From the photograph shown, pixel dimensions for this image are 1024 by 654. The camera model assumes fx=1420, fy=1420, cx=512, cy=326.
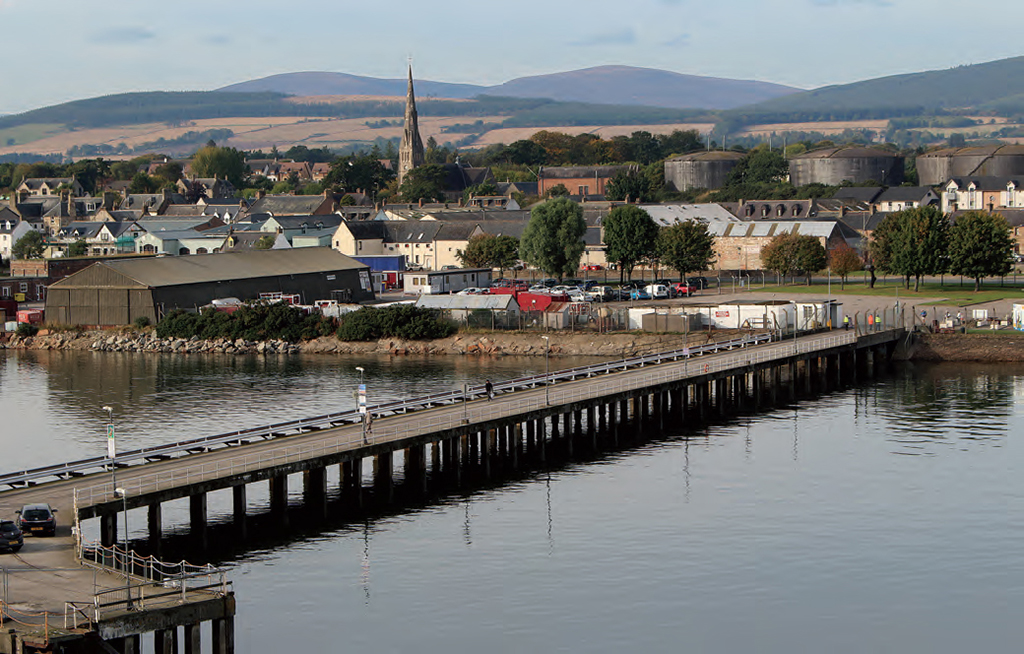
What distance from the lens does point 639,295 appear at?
344 feet

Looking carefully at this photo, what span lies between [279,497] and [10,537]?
1107 centimetres

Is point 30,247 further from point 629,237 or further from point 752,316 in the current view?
point 752,316

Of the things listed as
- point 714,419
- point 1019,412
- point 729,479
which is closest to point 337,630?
point 729,479

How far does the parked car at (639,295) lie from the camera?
10388cm

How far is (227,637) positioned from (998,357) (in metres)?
62.2

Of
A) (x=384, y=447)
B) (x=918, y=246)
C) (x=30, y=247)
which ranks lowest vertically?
(x=384, y=447)

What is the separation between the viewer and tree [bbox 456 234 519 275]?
122 meters

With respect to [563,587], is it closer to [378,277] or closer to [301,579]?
[301,579]

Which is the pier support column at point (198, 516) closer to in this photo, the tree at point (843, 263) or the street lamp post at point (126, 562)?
the street lamp post at point (126, 562)

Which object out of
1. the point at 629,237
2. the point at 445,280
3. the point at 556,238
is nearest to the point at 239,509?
the point at 445,280

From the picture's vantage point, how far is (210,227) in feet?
506

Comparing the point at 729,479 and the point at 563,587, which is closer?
the point at 563,587

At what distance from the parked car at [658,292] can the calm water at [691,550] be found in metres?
38.6

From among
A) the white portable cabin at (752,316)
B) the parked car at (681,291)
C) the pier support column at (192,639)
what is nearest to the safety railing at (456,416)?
the white portable cabin at (752,316)
